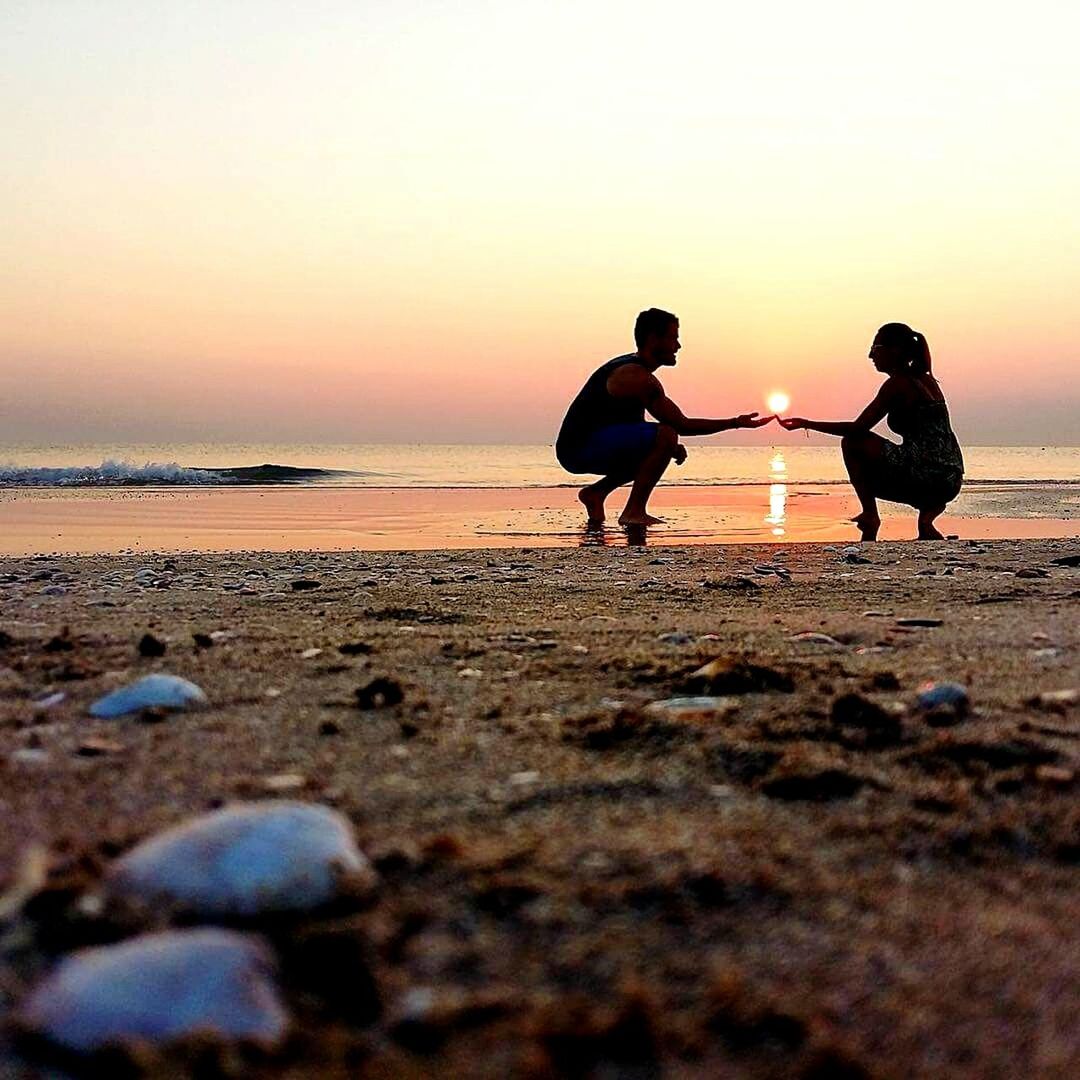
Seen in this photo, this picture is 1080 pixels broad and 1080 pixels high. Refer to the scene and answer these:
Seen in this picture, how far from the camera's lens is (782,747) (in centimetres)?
189

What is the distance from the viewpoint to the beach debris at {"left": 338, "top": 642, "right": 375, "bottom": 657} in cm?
297

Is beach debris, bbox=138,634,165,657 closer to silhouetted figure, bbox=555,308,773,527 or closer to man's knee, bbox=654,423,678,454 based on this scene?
silhouetted figure, bbox=555,308,773,527

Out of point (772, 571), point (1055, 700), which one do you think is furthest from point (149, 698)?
point (772, 571)

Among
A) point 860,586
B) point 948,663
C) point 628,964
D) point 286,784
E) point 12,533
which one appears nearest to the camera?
point 628,964

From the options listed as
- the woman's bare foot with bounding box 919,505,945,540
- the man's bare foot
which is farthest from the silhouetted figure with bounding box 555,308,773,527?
the woman's bare foot with bounding box 919,505,945,540

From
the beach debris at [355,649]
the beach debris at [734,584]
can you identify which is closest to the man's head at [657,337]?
the beach debris at [734,584]

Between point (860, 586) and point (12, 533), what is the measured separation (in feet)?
27.0

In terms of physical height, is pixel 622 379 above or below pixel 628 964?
above

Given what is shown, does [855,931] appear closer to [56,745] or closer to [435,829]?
[435,829]

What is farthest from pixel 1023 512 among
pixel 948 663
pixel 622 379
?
pixel 948 663

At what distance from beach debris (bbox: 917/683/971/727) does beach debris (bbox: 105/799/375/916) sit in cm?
124

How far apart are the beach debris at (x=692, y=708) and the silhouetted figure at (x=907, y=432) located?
18.6 feet

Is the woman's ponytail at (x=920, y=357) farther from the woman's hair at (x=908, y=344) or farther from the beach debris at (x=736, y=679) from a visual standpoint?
the beach debris at (x=736, y=679)

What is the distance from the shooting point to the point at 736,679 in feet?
7.91
